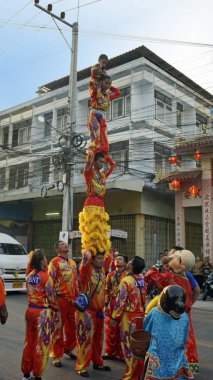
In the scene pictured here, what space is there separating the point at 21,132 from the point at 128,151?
9976mm

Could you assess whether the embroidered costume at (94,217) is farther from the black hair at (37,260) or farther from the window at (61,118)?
the window at (61,118)

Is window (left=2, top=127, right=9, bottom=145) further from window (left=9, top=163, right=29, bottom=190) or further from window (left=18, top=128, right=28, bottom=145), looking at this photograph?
window (left=9, top=163, right=29, bottom=190)

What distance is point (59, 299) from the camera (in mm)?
6301

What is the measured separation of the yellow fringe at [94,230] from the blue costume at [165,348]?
2673 millimetres

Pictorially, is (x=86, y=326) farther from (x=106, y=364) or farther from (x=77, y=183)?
(x=77, y=183)

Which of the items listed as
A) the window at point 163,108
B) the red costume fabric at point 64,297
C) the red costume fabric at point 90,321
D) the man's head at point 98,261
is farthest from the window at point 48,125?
the red costume fabric at point 90,321

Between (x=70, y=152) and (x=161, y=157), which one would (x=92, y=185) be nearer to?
(x=70, y=152)

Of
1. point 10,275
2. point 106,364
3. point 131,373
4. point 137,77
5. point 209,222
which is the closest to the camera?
point 131,373

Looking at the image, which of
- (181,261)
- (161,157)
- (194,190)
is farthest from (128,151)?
(181,261)

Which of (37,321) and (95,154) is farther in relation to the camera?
(95,154)

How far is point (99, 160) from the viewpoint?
6.53 metres

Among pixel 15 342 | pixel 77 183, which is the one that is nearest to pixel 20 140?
pixel 77 183

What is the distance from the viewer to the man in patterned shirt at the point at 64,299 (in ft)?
20.0

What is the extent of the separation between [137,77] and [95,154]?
1489 cm
